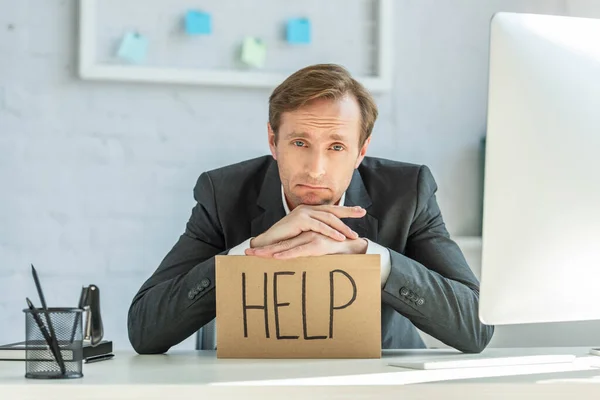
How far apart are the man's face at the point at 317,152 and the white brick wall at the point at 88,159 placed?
1.01 m

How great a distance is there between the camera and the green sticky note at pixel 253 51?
269 cm

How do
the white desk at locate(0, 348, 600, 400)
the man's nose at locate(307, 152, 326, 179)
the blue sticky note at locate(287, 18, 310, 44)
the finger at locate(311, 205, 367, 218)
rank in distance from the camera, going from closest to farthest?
the white desk at locate(0, 348, 600, 400), the finger at locate(311, 205, 367, 218), the man's nose at locate(307, 152, 326, 179), the blue sticky note at locate(287, 18, 310, 44)

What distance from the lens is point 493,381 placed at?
98cm

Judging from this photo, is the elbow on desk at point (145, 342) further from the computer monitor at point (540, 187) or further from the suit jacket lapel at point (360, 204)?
the computer monitor at point (540, 187)

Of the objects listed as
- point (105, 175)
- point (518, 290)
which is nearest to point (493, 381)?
point (518, 290)

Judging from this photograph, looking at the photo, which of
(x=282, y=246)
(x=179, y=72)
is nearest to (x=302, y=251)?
(x=282, y=246)

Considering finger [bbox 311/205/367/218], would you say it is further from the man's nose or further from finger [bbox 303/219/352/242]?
the man's nose

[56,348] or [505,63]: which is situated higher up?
[505,63]

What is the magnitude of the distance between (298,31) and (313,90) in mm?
1055

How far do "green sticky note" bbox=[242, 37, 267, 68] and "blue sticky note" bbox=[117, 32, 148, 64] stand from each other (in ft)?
1.02

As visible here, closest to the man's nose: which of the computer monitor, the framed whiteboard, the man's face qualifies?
the man's face

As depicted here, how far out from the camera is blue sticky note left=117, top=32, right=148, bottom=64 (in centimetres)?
262

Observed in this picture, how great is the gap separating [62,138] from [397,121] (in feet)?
3.56

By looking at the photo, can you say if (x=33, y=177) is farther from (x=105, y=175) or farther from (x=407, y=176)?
(x=407, y=176)
